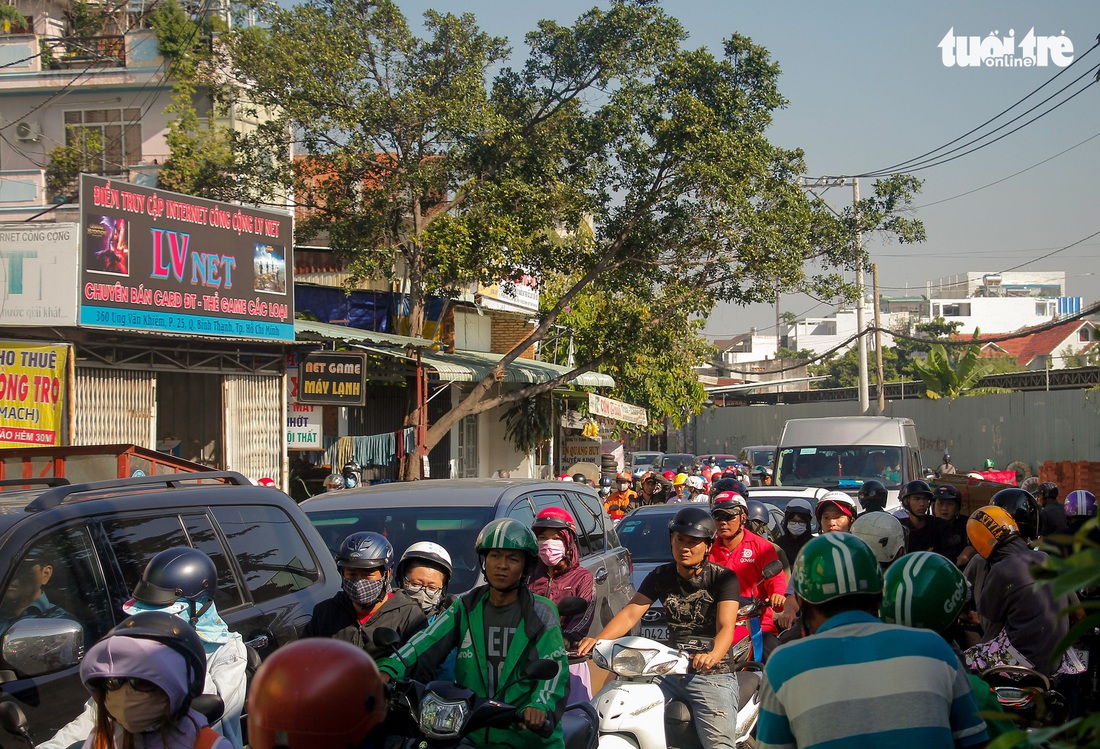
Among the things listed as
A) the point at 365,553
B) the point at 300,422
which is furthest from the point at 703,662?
the point at 300,422

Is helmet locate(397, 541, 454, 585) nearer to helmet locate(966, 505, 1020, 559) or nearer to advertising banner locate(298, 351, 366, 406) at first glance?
helmet locate(966, 505, 1020, 559)

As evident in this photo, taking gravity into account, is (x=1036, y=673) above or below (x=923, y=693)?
below

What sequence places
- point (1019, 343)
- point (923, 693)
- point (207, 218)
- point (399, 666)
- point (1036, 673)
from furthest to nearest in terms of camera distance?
1. point (1019, 343)
2. point (207, 218)
3. point (1036, 673)
4. point (399, 666)
5. point (923, 693)

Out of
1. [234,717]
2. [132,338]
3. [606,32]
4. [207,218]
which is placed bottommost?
[234,717]

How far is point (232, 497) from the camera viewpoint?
224 inches

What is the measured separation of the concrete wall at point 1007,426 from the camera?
31.5m

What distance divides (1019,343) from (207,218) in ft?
226

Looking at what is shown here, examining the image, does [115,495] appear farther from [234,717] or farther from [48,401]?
[48,401]

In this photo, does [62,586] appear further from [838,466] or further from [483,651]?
[838,466]

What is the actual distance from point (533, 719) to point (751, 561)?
358 centimetres

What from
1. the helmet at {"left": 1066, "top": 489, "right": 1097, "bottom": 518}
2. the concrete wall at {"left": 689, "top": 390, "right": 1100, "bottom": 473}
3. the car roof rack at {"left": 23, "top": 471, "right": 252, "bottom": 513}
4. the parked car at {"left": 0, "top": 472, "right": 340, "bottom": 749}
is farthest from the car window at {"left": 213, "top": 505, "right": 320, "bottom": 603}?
the concrete wall at {"left": 689, "top": 390, "right": 1100, "bottom": 473}

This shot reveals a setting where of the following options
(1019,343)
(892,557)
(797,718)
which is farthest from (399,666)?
(1019,343)

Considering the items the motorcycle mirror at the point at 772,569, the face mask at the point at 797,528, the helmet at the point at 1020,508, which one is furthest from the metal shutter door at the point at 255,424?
the helmet at the point at 1020,508

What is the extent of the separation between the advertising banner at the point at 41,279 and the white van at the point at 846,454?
1044 centimetres
